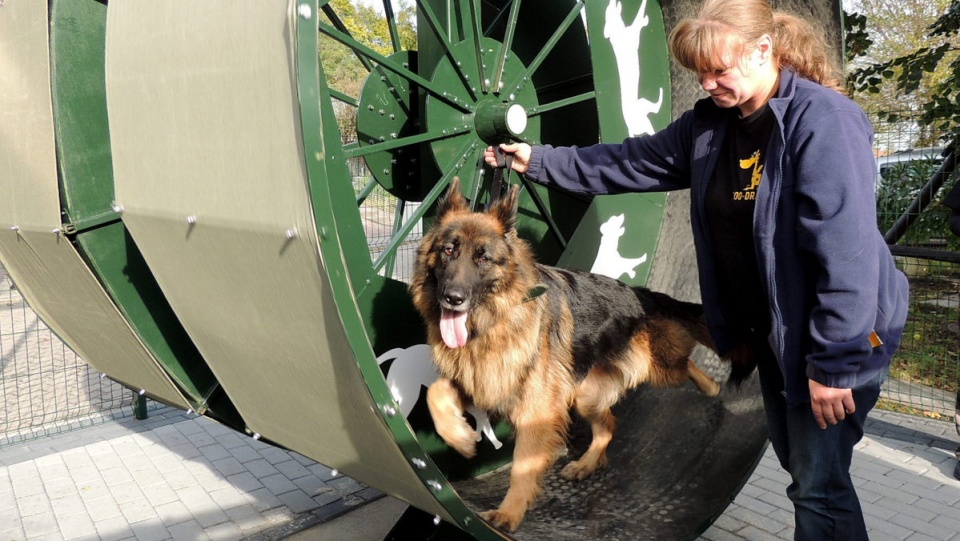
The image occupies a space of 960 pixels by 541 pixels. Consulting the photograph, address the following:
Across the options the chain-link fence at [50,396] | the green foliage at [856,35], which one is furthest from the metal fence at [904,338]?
the green foliage at [856,35]

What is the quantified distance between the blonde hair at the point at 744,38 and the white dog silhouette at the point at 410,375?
6.01ft

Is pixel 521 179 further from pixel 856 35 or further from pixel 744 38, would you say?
pixel 856 35

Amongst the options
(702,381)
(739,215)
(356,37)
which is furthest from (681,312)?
(356,37)

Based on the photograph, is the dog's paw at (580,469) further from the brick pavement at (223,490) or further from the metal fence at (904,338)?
the metal fence at (904,338)

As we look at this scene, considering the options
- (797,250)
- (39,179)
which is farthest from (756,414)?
(39,179)

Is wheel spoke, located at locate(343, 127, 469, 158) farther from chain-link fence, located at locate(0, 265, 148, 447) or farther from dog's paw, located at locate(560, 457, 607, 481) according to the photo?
chain-link fence, located at locate(0, 265, 148, 447)

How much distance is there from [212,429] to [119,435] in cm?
69

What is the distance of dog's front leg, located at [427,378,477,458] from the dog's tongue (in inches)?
12.1

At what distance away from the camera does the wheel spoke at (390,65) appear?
331 cm

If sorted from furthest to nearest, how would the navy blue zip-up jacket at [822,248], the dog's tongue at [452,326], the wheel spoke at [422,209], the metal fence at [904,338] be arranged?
the metal fence at [904,338]
the wheel spoke at [422,209]
the dog's tongue at [452,326]
the navy blue zip-up jacket at [822,248]

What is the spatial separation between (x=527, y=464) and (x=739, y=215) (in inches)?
57.4

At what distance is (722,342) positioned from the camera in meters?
2.98

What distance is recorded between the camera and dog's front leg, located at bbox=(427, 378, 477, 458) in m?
3.32

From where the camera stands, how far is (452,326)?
3174mm
